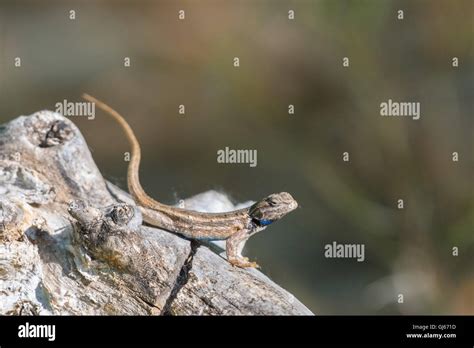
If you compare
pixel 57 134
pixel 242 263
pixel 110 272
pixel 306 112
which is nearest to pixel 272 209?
pixel 242 263

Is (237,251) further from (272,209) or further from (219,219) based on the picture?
(272,209)

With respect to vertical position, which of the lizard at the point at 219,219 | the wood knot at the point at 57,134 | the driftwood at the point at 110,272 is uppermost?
the wood knot at the point at 57,134

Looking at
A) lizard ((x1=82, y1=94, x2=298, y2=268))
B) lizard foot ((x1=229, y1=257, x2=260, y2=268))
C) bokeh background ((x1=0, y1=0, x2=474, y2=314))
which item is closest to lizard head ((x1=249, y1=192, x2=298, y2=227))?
lizard ((x1=82, y1=94, x2=298, y2=268))

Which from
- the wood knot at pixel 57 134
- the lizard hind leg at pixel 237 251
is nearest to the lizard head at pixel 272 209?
the lizard hind leg at pixel 237 251

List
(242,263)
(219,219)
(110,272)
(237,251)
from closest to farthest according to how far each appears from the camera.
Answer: (110,272) → (242,263) → (237,251) → (219,219)

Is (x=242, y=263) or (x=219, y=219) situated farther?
(x=219, y=219)

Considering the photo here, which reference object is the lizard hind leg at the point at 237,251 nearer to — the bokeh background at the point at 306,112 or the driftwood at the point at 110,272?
the driftwood at the point at 110,272
